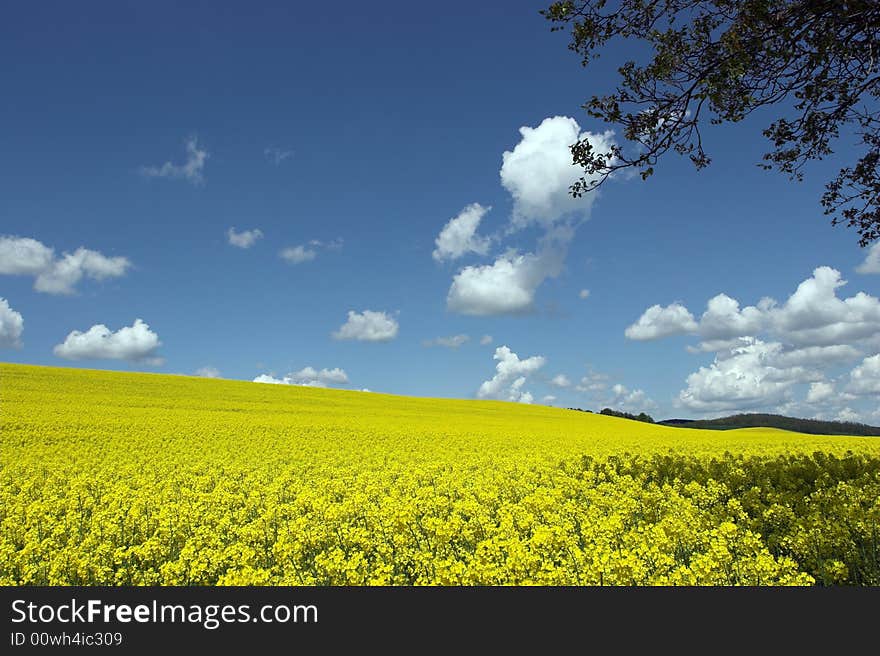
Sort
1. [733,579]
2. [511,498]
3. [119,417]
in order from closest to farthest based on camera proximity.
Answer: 1. [733,579]
2. [511,498]
3. [119,417]

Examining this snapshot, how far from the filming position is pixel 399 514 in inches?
350

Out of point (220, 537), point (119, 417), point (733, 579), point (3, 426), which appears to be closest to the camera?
point (733, 579)

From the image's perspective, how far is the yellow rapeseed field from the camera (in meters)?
7.04

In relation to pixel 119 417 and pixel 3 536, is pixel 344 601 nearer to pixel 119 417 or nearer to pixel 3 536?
pixel 3 536

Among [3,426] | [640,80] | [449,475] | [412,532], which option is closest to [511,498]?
[449,475]

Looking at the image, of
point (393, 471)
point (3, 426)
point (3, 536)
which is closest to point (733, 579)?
point (393, 471)

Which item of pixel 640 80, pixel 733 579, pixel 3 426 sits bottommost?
pixel 733 579

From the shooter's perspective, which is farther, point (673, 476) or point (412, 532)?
point (673, 476)

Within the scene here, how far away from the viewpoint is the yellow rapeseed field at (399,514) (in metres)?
7.04

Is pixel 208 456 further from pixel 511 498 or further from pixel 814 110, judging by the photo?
pixel 814 110

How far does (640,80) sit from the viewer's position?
10266 millimetres

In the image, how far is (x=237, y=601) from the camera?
5938 millimetres

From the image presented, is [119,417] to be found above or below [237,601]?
above

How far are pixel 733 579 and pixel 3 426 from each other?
26.5 m
